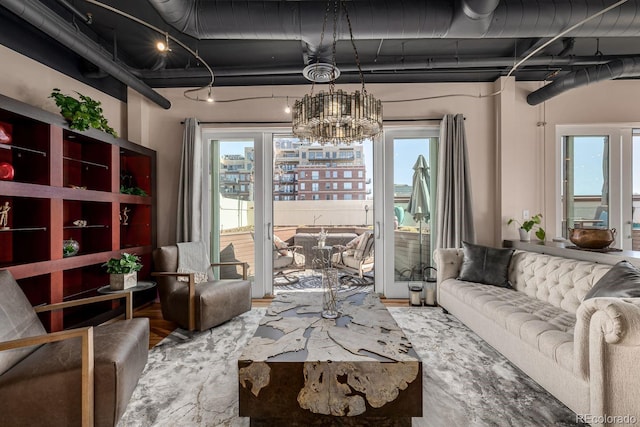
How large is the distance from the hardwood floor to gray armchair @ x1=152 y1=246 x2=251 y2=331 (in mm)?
155

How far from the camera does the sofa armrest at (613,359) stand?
150 cm

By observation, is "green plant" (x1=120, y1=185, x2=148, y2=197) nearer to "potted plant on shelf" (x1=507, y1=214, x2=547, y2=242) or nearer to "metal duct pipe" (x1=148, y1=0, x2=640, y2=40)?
"metal duct pipe" (x1=148, y1=0, x2=640, y2=40)

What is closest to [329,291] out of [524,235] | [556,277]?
[556,277]

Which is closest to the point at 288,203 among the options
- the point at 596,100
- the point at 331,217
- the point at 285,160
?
the point at 331,217

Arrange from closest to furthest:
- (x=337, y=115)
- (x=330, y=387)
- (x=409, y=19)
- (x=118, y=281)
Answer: (x=330, y=387) < (x=337, y=115) < (x=409, y=19) < (x=118, y=281)

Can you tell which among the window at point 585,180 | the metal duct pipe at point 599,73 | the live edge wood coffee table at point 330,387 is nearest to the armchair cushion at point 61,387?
the live edge wood coffee table at point 330,387

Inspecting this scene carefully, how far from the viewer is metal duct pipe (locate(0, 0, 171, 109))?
7.37 ft

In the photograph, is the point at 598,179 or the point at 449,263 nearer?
the point at 449,263

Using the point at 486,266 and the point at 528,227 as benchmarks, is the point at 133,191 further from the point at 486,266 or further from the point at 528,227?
the point at 528,227

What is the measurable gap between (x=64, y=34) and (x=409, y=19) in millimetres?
2908

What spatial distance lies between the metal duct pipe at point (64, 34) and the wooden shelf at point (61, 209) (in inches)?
24.8

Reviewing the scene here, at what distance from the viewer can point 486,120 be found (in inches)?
168

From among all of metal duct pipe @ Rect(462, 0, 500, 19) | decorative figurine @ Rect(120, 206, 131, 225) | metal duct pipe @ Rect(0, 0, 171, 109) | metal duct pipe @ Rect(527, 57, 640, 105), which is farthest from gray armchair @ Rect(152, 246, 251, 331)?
metal duct pipe @ Rect(527, 57, 640, 105)
